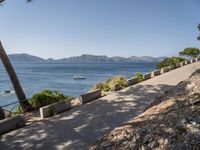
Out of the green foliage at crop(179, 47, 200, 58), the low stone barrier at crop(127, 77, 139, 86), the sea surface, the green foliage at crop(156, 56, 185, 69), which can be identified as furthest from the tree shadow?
the green foliage at crop(179, 47, 200, 58)

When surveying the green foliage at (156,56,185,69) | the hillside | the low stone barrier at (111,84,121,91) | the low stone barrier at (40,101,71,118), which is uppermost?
the green foliage at (156,56,185,69)

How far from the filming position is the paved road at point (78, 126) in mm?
7019

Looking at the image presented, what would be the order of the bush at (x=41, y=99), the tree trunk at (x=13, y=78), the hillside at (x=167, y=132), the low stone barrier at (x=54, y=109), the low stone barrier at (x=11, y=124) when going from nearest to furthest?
the hillside at (x=167, y=132)
the low stone barrier at (x=11, y=124)
the low stone barrier at (x=54, y=109)
the tree trunk at (x=13, y=78)
the bush at (x=41, y=99)

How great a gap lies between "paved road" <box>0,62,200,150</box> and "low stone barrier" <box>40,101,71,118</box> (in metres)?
0.34

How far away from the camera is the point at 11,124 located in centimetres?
859

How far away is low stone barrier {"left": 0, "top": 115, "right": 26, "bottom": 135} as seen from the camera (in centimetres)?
832

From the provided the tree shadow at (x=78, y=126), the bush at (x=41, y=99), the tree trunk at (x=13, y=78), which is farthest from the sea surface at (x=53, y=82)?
the tree shadow at (x=78, y=126)

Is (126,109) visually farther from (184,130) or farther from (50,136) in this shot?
(184,130)

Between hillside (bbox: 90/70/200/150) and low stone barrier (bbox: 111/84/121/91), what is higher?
hillside (bbox: 90/70/200/150)

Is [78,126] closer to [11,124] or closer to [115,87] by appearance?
[11,124]

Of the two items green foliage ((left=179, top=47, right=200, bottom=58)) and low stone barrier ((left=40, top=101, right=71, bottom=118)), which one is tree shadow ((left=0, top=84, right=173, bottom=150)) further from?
green foliage ((left=179, top=47, right=200, bottom=58))

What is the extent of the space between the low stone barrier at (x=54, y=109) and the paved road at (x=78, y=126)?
34 centimetres

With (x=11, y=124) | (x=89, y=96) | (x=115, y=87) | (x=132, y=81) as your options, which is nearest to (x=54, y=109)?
(x=11, y=124)

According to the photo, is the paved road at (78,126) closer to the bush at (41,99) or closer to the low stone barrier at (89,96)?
the low stone barrier at (89,96)
